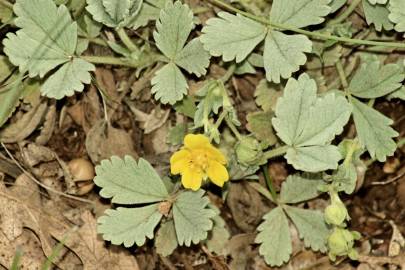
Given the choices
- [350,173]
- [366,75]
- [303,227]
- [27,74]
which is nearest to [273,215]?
[303,227]

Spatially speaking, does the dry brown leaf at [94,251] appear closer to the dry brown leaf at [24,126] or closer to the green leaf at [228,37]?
the dry brown leaf at [24,126]

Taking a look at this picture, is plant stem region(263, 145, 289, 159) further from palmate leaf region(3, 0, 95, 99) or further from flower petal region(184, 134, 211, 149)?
palmate leaf region(3, 0, 95, 99)

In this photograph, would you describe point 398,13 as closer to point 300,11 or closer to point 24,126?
point 300,11

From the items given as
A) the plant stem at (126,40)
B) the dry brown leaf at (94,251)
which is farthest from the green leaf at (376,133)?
the dry brown leaf at (94,251)

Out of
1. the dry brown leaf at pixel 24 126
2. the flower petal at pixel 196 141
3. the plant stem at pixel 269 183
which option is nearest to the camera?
the flower petal at pixel 196 141

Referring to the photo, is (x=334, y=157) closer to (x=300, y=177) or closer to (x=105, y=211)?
(x=300, y=177)

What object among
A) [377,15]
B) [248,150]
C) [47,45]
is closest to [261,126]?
[248,150]
